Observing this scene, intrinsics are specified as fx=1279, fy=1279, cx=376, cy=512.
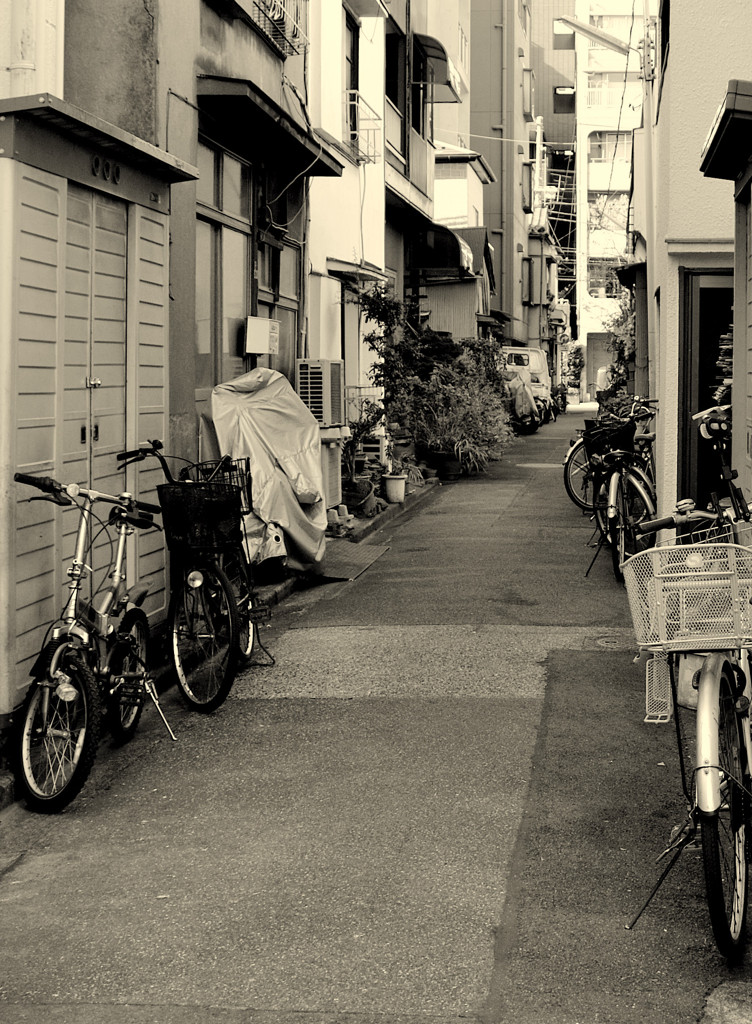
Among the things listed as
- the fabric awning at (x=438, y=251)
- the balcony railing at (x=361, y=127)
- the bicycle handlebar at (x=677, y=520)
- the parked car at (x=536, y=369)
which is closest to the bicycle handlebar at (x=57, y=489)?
the bicycle handlebar at (x=677, y=520)

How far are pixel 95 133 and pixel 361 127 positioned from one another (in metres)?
12.4

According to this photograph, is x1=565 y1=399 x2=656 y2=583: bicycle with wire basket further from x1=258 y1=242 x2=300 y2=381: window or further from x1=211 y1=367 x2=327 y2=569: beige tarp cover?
x1=258 y1=242 x2=300 y2=381: window

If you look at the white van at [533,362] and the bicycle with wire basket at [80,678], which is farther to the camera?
the white van at [533,362]

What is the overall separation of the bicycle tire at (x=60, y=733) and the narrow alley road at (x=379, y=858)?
15cm

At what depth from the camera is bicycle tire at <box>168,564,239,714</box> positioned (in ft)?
24.2

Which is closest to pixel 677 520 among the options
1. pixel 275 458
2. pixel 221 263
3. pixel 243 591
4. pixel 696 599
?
pixel 696 599

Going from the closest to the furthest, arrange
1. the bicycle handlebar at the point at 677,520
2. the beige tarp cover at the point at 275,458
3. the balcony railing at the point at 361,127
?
the bicycle handlebar at the point at 677,520, the beige tarp cover at the point at 275,458, the balcony railing at the point at 361,127

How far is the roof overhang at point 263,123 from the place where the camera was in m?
10.6

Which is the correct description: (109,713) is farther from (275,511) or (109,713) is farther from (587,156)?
(587,156)

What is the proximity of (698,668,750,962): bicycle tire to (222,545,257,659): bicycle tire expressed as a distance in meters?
4.21

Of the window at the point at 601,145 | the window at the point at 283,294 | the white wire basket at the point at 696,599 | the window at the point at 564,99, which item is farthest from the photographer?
the window at the point at 564,99

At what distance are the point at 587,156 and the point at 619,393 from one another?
45.3 meters

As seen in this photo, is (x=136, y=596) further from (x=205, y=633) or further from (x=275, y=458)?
(x=275, y=458)

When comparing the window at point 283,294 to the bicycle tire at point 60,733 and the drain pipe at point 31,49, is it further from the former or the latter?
the bicycle tire at point 60,733
